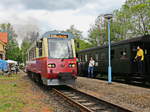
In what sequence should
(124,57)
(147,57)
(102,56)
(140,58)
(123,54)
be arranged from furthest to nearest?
(102,56), (123,54), (124,57), (147,57), (140,58)

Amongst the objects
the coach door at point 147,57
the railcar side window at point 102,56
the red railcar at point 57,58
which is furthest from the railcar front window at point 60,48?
the railcar side window at point 102,56

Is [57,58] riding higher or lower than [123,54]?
lower

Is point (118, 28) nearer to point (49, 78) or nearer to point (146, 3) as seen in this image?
point (146, 3)

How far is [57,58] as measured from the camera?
12.4m

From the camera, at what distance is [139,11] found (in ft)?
120

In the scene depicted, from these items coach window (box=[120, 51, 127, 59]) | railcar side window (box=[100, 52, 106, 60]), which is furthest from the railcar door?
railcar side window (box=[100, 52, 106, 60])

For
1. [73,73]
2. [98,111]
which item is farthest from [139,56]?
[98,111]

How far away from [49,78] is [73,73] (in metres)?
1.39

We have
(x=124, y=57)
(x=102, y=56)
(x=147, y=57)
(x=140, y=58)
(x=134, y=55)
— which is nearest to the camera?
(x=140, y=58)

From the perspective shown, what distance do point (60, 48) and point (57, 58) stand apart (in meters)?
0.66

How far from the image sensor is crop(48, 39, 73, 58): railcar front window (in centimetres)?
1254

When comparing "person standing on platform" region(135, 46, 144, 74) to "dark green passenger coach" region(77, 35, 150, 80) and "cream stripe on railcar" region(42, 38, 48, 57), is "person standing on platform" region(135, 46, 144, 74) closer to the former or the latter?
"dark green passenger coach" region(77, 35, 150, 80)

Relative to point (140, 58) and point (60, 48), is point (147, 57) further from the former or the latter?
point (60, 48)

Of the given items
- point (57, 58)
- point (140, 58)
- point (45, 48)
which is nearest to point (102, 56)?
point (140, 58)
